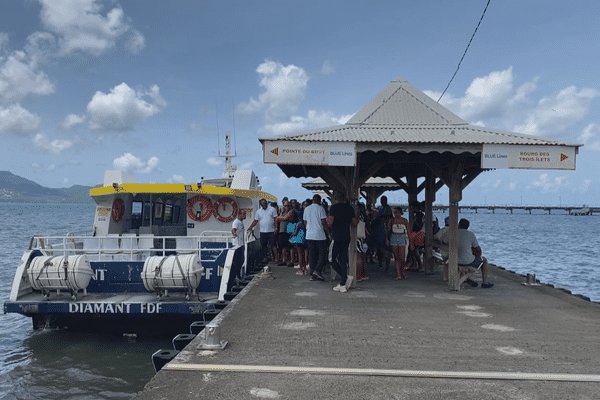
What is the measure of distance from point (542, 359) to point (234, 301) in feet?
15.3

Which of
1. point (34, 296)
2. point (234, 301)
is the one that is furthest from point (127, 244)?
point (234, 301)

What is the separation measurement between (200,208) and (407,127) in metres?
5.80

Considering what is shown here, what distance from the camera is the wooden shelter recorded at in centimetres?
864

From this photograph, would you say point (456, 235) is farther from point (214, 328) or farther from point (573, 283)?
point (573, 283)

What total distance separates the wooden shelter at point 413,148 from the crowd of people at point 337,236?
564 millimetres

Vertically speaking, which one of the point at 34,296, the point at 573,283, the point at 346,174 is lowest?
the point at 573,283

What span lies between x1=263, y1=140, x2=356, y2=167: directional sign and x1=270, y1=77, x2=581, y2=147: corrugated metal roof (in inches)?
4.5

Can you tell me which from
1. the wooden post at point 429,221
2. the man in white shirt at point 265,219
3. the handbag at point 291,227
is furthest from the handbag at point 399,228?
the man in white shirt at point 265,219

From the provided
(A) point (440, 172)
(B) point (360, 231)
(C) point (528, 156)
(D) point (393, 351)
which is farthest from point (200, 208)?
(D) point (393, 351)

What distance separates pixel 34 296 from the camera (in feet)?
31.0

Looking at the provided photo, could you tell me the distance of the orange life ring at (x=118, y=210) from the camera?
12.6 m

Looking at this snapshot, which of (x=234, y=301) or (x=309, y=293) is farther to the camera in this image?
(x=309, y=293)

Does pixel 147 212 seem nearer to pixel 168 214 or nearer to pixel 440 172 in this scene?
pixel 168 214

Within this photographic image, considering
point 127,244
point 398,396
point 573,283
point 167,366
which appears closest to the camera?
point 398,396
